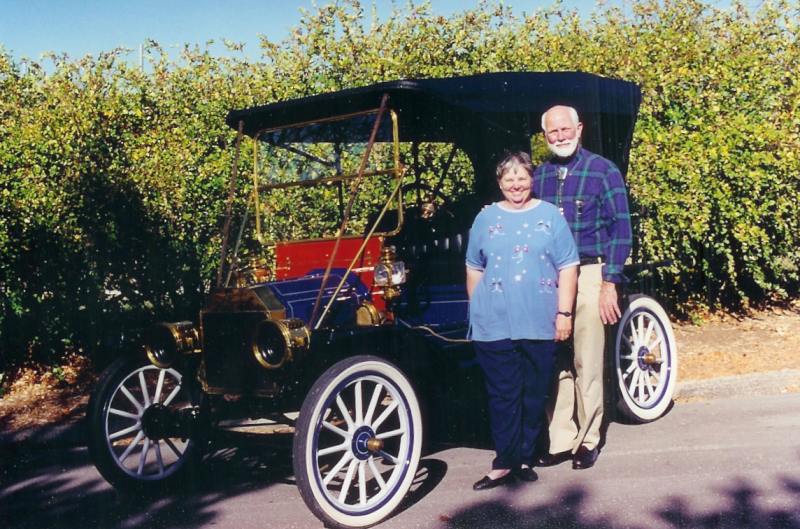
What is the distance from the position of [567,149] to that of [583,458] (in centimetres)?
167

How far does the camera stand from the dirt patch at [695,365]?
662 cm

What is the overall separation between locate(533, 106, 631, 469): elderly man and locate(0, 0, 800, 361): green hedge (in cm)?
317

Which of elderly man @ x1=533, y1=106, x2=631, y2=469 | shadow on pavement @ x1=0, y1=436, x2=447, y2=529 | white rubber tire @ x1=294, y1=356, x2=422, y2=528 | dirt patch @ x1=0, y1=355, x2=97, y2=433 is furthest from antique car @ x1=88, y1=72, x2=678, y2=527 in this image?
dirt patch @ x1=0, y1=355, x2=97, y2=433

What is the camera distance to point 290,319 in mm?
4094

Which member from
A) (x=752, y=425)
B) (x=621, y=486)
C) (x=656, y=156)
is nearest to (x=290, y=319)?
(x=621, y=486)

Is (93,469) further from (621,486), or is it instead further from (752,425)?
(752,425)

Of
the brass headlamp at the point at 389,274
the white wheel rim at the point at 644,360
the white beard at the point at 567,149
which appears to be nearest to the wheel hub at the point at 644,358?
the white wheel rim at the point at 644,360

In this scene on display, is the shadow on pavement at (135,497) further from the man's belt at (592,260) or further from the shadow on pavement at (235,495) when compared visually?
the man's belt at (592,260)

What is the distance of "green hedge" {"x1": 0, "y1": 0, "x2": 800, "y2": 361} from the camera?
23.2 feet

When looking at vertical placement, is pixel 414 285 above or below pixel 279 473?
above

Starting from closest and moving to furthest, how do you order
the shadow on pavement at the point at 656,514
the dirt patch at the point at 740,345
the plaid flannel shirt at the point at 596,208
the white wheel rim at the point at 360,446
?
the shadow on pavement at the point at 656,514 → the white wheel rim at the point at 360,446 → the plaid flannel shirt at the point at 596,208 → the dirt patch at the point at 740,345

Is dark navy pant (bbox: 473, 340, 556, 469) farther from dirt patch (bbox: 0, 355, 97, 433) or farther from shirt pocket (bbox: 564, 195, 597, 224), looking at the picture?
dirt patch (bbox: 0, 355, 97, 433)

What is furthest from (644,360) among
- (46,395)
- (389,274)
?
(46,395)

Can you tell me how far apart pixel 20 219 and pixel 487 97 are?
→ 4.15 m
